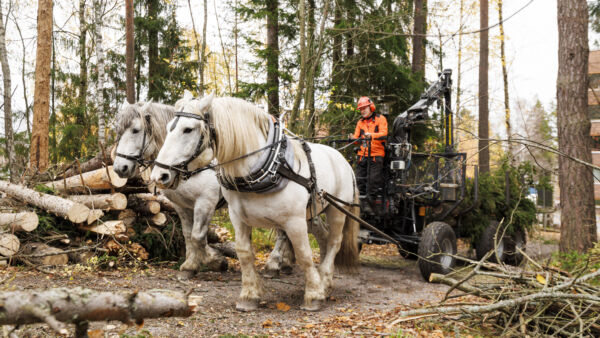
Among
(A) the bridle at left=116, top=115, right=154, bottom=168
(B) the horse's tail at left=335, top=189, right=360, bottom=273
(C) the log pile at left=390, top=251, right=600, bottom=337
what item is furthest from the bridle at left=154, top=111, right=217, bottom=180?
(B) the horse's tail at left=335, top=189, right=360, bottom=273

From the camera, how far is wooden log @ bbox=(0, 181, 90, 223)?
220 inches

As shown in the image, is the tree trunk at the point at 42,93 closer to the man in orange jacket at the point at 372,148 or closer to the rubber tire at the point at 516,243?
the man in orange jacket at the point at 372,148

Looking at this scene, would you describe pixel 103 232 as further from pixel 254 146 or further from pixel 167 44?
pixel 167 44

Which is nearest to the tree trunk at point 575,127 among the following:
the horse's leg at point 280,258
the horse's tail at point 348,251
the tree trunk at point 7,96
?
the horse's tail at point 348,251

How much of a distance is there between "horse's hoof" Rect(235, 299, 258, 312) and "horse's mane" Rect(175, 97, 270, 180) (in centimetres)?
128

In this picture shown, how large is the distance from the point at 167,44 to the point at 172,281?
428 inches

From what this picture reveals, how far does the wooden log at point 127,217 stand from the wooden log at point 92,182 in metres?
0.42

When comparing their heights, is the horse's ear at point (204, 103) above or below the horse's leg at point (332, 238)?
above

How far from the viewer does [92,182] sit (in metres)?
6.16

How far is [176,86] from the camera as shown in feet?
45.5

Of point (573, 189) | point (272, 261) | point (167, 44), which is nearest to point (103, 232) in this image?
point (272, 261)

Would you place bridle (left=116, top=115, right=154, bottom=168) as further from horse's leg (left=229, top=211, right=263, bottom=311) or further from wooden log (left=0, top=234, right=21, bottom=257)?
wooden log (left=0, top=234, right=21, bottom=257)

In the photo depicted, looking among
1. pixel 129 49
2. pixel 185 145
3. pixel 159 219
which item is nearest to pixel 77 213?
pixel 159 219

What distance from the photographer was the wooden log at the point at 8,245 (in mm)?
5242
